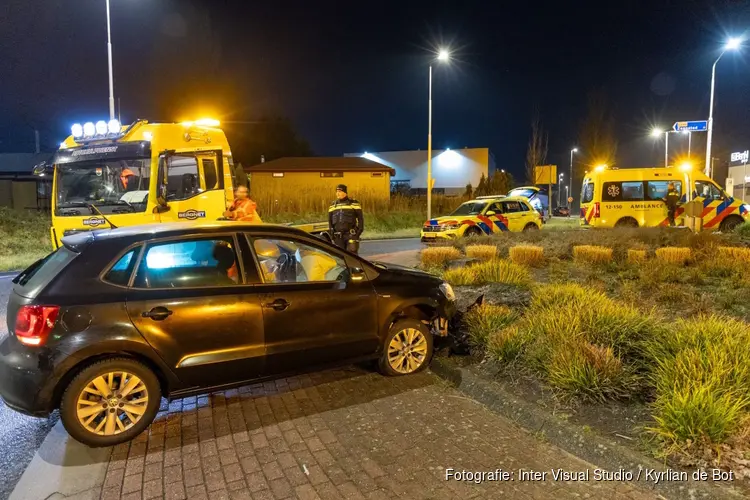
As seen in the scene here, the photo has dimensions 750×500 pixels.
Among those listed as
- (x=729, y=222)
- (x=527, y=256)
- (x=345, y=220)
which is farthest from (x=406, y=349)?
(x=729, y=222)

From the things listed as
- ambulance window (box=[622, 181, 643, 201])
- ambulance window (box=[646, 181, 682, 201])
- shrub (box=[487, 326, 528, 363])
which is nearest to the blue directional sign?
ambulance window (box=[646, 181, 682, 201])

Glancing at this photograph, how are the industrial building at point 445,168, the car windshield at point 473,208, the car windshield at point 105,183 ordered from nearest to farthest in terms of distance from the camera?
the car windshield at point 105,183 < the car windshield at point 473,208 < the industrial building at point 445,168

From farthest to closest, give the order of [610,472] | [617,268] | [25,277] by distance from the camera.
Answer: [617,268] < [25,277] < [610,472]

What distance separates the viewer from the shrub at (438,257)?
33.7 feet

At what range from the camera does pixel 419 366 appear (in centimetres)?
508

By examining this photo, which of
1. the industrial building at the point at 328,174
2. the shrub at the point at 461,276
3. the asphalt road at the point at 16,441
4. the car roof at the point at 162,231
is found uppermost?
the industrial building at the point at 328,174

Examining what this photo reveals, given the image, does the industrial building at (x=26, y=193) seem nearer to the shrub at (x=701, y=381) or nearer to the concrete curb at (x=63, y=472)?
the concrete curb at (x=63, y=472)

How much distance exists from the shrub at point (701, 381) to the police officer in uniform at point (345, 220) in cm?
584

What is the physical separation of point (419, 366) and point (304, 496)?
224 cm

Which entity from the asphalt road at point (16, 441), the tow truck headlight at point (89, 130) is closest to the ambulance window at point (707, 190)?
the tow truck headlight at point (89, 130)

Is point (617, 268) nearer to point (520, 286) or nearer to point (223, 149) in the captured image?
point (520, 286)

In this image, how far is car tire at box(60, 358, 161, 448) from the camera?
→ 357 cm

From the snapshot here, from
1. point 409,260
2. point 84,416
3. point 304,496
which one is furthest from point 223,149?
point 304,496

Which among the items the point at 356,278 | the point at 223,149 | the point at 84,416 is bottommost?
the point at 84,416
